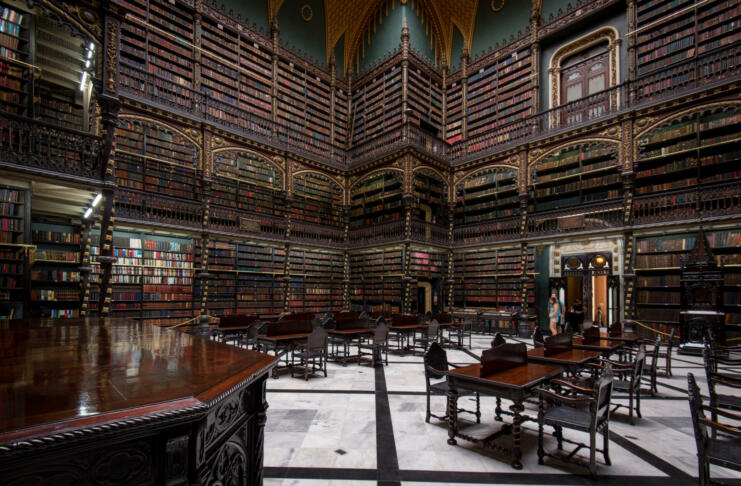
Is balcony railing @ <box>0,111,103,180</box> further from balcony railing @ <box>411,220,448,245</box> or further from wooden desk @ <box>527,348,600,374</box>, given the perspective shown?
balcony railing @ <box>411,220,448,245</box>

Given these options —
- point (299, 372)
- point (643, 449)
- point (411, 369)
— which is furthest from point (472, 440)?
point (299, 372)

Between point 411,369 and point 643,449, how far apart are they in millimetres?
3398

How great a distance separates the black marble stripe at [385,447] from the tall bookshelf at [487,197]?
960cm

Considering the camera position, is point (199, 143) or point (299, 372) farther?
point (199, 143)

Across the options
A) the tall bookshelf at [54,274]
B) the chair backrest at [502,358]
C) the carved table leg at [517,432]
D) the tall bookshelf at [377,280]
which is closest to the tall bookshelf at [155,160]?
the tall bookshelf at [54,274]

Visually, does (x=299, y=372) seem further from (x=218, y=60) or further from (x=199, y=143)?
(x=218, y=60)

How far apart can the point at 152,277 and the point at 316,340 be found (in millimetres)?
6170

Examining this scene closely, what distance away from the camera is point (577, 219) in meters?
10.1

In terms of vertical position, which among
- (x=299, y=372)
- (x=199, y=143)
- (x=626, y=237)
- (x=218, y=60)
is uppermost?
(x=218, y=60)

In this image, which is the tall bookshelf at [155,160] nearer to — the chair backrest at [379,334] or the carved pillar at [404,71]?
the carved pillar at [404,71]

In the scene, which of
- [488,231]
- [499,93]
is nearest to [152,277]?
[488,231]

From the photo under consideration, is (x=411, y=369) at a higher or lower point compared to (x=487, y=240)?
lower

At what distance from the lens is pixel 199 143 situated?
10.3 m

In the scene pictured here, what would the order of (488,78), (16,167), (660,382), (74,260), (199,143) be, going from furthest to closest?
(488,78)
(199,143)
(74,260)
(660,382)
(16,167)
